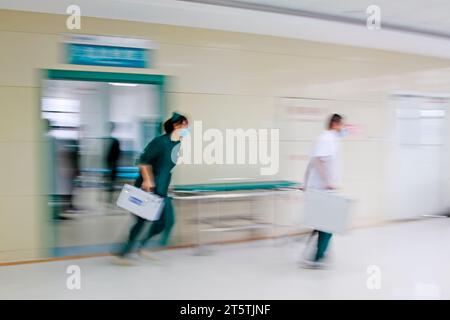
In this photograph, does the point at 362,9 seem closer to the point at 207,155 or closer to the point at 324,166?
the point at 324,166

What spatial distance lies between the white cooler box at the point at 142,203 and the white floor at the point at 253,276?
0.58 m

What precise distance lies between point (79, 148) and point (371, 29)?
3932mm

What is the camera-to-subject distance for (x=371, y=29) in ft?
19.4

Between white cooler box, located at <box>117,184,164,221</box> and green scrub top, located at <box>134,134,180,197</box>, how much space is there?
0.51 ft

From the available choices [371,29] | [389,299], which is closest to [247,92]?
[371,29]

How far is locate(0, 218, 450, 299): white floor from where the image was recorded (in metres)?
3.94

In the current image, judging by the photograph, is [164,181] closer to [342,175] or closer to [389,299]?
[389,299]

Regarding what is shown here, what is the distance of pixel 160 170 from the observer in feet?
15.3

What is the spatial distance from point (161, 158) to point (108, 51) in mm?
1432
